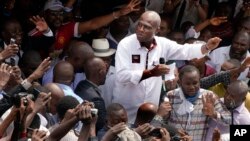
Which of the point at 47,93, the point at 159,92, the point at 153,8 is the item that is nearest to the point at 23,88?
the point at 47,93

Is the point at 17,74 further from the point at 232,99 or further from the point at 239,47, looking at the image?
the point at 239,47

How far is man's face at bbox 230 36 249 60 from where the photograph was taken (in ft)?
34.8

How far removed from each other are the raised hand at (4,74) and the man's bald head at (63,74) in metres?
0.95

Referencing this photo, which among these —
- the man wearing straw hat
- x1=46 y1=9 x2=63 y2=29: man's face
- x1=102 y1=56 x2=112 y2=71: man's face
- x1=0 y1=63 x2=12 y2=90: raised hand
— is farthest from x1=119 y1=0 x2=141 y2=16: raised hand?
x1=0 y1=63 x2=12 y2=90: raised hand

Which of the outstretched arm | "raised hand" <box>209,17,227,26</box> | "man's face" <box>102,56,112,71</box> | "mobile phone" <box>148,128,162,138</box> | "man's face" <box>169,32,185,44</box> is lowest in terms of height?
"mobile phone" <box>148,128,162,138</box>

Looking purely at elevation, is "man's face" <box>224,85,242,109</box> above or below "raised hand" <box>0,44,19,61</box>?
below

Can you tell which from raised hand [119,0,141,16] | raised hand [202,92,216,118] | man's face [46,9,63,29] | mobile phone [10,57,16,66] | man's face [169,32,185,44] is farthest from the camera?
man's face [169,32,185,44]

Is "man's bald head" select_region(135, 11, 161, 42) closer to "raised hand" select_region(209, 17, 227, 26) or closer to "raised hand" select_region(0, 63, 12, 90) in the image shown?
"raised hand" select_region(0, 63, 12, 90)

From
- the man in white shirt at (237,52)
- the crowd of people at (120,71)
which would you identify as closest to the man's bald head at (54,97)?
the crowd of people at (120,71)

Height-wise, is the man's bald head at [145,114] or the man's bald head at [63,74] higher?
the man's bald head at [63,74]

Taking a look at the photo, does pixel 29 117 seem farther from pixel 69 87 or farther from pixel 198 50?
pixel 198 50

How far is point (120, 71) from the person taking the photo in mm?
9305

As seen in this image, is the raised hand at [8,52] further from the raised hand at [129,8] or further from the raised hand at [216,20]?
the raised hand at [216,20]

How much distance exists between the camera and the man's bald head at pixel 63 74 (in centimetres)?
902
